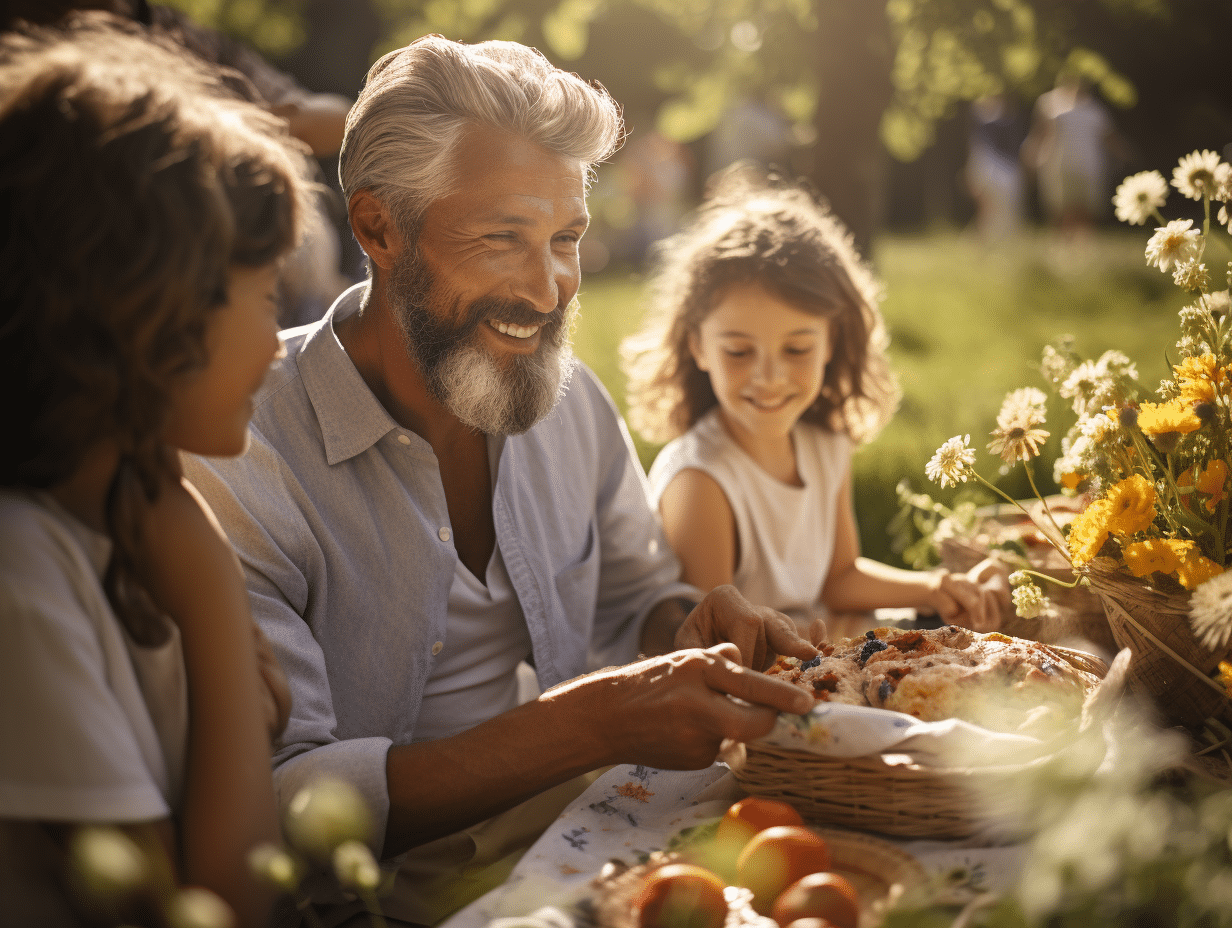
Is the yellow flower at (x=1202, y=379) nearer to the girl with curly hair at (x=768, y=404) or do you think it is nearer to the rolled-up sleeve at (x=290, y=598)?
the girl with curly hair at (x=768, y=404)

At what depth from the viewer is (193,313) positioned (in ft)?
4.18

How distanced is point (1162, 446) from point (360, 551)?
1525 mm

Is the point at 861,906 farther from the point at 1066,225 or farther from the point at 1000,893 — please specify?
the point at 1066,225

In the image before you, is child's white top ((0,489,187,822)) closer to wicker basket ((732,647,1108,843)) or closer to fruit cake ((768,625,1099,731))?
wicker basket ((732,647,1108,843))

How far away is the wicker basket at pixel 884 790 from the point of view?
4.66ft

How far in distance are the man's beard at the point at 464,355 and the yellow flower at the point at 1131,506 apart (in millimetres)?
1238

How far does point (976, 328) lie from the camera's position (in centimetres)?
948

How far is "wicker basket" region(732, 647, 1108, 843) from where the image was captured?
1422mm

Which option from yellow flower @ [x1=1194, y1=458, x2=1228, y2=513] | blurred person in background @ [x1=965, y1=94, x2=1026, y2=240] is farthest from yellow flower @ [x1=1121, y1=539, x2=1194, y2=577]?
blurred person in background @ [x1=965, y1=94, x2=1026, y2=240]

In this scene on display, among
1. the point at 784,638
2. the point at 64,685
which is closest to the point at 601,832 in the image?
the point at 784,638

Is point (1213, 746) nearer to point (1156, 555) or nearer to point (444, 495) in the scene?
→ point (1156, 555)

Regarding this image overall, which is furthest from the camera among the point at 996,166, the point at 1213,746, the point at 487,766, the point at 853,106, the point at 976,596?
the point at 996,166

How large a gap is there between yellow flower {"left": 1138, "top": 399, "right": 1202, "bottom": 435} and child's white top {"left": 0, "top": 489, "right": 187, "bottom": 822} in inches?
60.5

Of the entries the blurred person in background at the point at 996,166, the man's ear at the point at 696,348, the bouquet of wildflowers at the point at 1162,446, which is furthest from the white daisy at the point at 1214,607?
the blurred person in background at the point at 996,166
